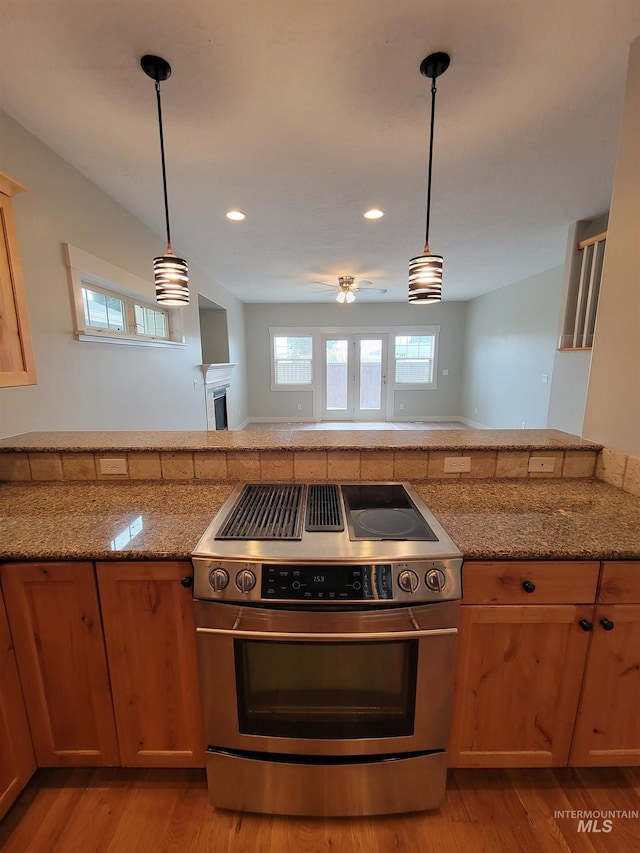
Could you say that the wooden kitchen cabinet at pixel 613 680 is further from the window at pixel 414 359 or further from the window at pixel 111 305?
the window at pixel 414 359

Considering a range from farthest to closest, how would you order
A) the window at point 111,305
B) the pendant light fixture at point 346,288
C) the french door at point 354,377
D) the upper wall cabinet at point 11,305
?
the french door at point 354,377 < the pendant light fixture at point 346,288 < the window at point 111,305 < the upper wall cabinet at point 11,305

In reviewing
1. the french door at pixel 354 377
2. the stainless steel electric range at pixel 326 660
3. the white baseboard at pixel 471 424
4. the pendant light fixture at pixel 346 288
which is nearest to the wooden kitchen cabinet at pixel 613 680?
the stainless steel electric range at pixel 326 660

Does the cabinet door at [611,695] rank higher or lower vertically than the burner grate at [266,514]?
lower

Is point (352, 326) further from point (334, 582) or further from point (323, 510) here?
point (334, 582)

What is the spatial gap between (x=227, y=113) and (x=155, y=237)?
206 centimetres

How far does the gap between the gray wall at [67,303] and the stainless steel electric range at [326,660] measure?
167 centimetres

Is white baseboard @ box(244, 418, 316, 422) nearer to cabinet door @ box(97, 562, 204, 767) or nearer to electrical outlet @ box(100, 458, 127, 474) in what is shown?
electrical outlet @ box(100, 458, 127, 474)

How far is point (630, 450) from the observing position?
141 cm

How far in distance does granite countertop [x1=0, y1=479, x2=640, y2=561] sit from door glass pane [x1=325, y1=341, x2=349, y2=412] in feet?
→ 19.7

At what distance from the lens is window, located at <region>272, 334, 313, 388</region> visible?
723cm

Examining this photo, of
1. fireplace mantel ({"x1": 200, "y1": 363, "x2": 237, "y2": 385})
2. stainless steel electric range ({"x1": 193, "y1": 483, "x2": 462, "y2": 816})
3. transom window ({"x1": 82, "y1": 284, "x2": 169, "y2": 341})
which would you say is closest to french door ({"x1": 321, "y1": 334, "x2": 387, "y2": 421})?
fireplace mantel ({"x1": 200, "y1": 363, "x2": 237, "y2": 385})

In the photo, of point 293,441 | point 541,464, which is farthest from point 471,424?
point 293,441

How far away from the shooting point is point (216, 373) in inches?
204

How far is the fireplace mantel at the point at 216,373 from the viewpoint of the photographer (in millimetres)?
4754
